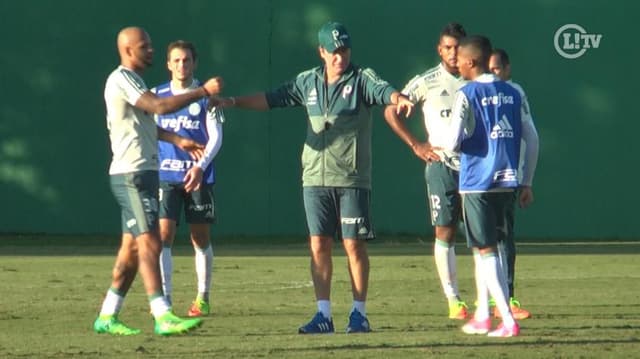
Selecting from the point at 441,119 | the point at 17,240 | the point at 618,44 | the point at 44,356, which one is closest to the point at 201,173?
the point at 441,119

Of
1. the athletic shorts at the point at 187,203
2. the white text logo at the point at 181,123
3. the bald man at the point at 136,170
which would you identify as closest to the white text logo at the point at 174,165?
the athletic shorts at the point at 187,203

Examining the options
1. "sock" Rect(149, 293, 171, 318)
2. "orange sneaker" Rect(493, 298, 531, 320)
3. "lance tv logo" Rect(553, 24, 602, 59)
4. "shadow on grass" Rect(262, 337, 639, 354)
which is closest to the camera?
"shadow on grass" Rect(262, 337, 639, 354)

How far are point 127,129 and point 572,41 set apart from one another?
1365 centimetres

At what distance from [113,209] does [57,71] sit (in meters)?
2.15

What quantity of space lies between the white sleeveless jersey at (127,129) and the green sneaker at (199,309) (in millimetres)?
1881

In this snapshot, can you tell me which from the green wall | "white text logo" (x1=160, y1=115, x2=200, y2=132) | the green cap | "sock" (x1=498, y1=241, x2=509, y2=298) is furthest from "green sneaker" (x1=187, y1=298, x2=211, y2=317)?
the green wall

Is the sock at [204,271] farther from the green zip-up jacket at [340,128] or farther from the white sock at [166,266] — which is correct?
the green zip-up jacket at [340,128]

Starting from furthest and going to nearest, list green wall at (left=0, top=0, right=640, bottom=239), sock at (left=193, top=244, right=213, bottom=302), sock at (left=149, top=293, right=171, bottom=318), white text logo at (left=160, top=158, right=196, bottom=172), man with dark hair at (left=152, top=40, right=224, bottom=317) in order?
green wall at (left=0, top=0, right=640, bottom=239)
white text logo at (left=160, top=158, right=196, bottom=172)
sock at (left=193, top=244, right=213, bottom=302)
man with dark hair at (left=152, top=40, right=224, bottom=317)
sock at (left=149, top=293, right=171, bottom=318)

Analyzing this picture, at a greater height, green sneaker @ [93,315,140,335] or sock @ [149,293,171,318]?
sock @ [149,293,171,318]

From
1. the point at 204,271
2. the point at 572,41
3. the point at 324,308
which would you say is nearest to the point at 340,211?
the point at 324,308

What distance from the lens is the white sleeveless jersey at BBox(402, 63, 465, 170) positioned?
12.6 m

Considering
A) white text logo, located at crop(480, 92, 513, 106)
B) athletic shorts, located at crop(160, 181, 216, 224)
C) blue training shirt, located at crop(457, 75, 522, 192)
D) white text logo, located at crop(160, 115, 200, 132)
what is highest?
white text logo, located at crop(480, 92, 513, 106)

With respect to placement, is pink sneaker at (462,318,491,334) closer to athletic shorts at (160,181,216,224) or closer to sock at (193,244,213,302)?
sock at (193,244,213,302)

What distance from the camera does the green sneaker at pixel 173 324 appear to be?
1082 centimetres
